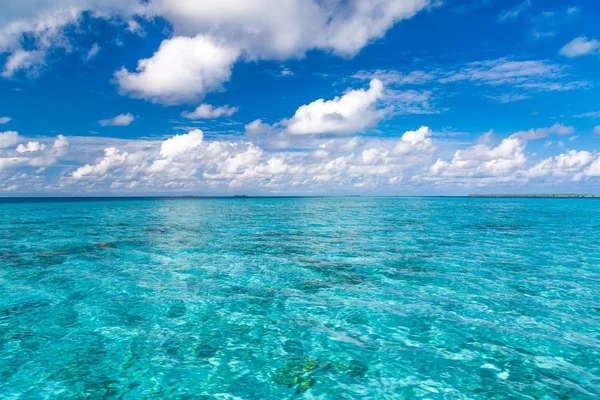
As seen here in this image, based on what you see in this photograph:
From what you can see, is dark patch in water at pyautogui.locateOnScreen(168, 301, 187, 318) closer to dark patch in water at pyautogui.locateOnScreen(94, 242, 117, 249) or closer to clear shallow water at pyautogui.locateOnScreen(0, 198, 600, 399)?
clear shallow water at pyautogui.locateOnScreen(0, 198, 600, 399)

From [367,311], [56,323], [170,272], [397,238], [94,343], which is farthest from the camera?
[397,238]

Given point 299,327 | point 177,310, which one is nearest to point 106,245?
point 177,310

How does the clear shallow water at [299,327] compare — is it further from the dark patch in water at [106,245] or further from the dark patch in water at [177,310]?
the dark patch in water at [106,245]

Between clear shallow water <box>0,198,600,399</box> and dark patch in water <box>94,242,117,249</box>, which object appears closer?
clear shallow water <box>0,198,600,399</box>

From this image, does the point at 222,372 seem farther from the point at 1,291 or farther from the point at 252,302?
the point at 1,291

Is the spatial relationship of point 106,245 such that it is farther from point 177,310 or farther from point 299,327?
point 299,327

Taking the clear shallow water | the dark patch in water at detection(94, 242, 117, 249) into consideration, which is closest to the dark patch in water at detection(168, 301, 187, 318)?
the clear shallow water

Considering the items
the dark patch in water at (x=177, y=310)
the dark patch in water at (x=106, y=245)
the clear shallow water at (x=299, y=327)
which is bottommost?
the clear shallow water at (x=299, y=327)

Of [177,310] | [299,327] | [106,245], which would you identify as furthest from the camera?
[106,245]

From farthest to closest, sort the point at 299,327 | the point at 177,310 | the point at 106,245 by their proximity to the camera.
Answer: the point at 106,245 → the point at 177,310 → the point at 299,327

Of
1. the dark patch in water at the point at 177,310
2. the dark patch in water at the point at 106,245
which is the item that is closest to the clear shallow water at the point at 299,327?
the dark patch in water at the point at 177,310

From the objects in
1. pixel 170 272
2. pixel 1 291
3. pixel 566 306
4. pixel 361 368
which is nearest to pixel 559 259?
pixel 566 306

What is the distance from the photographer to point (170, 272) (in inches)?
800

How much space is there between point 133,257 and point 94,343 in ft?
48.7
